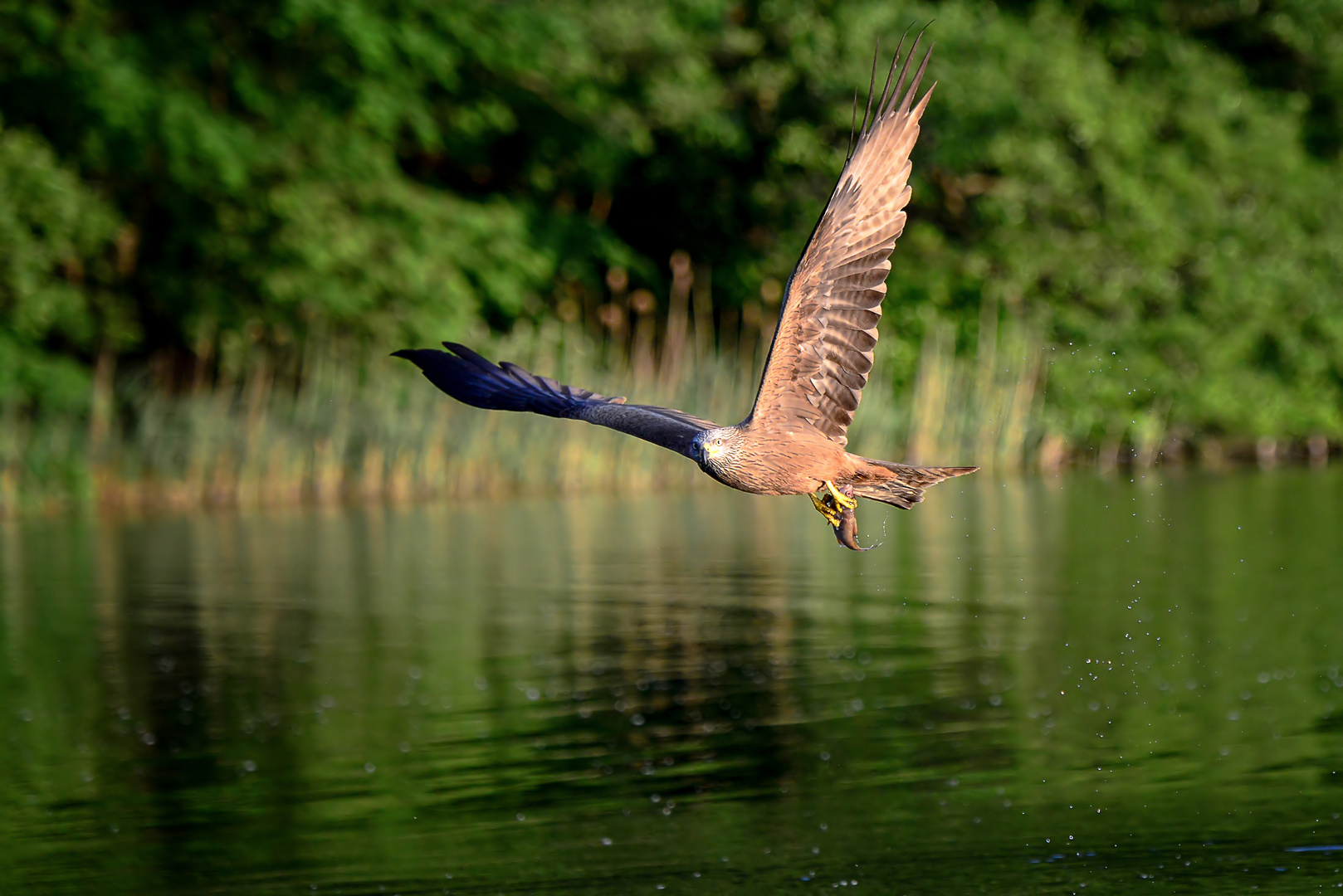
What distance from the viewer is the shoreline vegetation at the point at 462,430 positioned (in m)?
20.7

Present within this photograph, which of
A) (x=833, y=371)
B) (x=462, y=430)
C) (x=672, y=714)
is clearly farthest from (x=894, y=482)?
(x=462, y=430)

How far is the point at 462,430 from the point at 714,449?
49.7 feet

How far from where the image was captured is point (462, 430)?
71.2ft

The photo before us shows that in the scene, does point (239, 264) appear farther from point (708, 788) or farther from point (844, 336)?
point (844, 336)

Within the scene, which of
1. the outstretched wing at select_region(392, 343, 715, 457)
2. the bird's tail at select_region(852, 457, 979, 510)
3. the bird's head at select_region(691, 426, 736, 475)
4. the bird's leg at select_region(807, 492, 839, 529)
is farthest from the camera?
the outstretched wing at select_region(392, 343, 715, 457)

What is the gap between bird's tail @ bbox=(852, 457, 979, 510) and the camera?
6.82 metres

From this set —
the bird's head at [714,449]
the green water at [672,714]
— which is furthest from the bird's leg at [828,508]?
the green water at [672,714]

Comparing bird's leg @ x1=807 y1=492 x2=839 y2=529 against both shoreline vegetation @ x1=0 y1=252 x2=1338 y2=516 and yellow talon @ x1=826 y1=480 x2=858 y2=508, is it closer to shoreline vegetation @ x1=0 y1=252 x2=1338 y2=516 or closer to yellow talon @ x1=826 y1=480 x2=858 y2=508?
yellow talon @ x1=826 y1=480 x2=858 y2=508

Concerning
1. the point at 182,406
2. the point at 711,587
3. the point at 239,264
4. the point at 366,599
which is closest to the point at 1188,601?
the point at 711,587

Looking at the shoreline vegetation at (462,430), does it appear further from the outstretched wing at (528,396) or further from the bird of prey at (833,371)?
the bird of prey at (833,371)

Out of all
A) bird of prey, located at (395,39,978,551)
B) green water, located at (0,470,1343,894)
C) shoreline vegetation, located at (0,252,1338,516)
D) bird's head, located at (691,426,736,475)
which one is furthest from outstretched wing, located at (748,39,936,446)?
shoreline vegetation, located at (0,252,1338,516)

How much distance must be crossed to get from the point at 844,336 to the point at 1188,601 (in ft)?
23.8

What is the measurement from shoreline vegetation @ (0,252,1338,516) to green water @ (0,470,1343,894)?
3104 millimetres

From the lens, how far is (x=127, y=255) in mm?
23641
